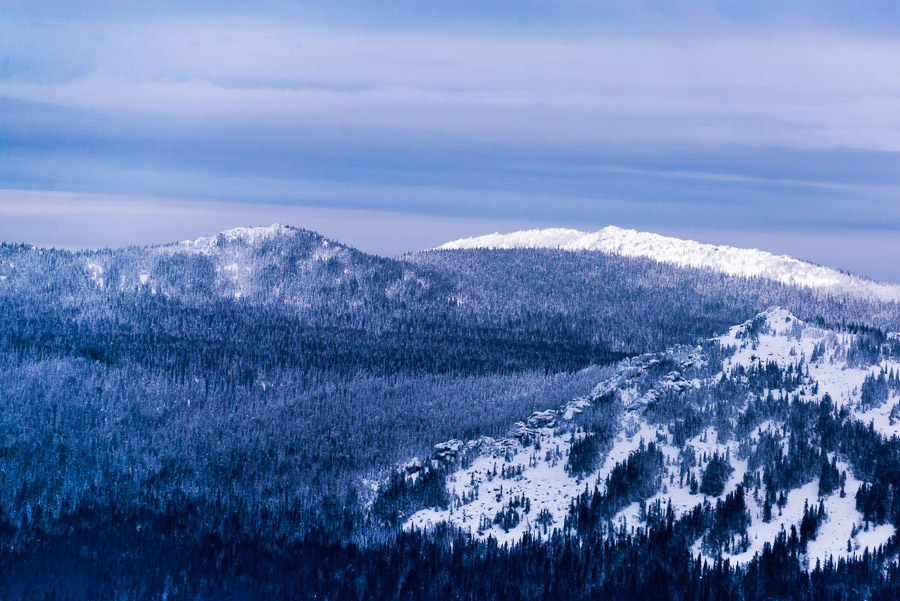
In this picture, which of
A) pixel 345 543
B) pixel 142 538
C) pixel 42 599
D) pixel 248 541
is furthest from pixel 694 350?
pixel 42 599

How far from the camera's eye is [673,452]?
12050 cm

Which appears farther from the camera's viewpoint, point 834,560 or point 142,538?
point 142,538

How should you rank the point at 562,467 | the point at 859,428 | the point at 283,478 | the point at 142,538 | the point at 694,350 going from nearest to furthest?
1. the point at 859,428
2. the point at 562,467
3. the point at 142,538
4. the point at 694,350
5. the point at 283,478

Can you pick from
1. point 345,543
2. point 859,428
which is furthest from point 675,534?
point 345,543

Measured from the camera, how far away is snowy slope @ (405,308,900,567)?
4139 inches

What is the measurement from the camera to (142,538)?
446 ft

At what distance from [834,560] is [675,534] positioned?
16496mm

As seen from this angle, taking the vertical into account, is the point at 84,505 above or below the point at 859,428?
below

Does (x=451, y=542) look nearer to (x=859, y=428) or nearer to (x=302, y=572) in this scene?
(x=302, y=572)

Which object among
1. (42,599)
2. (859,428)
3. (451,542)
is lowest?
(42,599)

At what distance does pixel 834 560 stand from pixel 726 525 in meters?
12.1

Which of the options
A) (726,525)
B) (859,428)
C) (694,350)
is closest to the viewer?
(726,525)

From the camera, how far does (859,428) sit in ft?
373

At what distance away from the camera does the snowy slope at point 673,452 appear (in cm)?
10512
